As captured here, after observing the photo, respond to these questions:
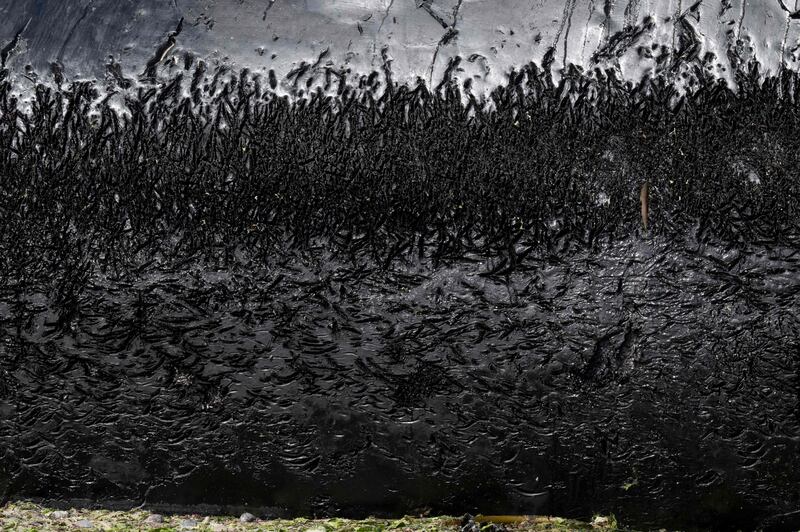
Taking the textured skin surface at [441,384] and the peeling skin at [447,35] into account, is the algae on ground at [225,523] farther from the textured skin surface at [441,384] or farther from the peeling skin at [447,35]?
the peeling skin at [447,35]

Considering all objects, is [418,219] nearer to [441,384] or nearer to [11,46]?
[441,384]

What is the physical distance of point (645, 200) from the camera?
1676mm

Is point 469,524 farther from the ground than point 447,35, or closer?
closer

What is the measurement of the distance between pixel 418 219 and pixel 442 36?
14.2 inches

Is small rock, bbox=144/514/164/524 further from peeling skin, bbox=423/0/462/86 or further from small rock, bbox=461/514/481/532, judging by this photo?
peeling skin, bbox=423/0/462/86

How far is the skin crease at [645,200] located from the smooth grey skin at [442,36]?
22cm

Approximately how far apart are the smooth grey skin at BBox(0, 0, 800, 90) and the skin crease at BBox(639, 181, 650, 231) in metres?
0.22

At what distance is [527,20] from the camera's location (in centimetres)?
167

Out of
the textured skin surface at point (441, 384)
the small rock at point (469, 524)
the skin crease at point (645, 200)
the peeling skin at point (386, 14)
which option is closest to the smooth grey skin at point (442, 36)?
the peeling skin at point (386, 14)

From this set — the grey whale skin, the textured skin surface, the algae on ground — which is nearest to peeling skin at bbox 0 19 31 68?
the grey whale skin

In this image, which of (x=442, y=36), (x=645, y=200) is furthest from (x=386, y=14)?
(x=645, y=200)

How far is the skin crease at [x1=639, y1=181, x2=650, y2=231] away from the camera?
167 centimetres

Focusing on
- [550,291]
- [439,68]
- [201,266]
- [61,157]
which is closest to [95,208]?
[61,157]

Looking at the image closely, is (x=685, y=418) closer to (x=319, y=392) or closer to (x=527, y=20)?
(x=319, y=392)
